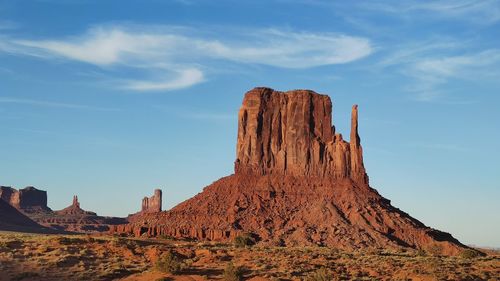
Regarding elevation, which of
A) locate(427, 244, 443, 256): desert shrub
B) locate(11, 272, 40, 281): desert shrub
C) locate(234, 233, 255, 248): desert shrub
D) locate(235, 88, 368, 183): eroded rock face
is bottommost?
locate(11, 272, 40, 281): desert shrub

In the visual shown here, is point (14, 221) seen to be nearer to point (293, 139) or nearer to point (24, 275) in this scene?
point (293, 139)

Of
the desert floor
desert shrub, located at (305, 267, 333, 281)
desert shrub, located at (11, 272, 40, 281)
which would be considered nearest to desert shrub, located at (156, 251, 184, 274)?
the desert floor

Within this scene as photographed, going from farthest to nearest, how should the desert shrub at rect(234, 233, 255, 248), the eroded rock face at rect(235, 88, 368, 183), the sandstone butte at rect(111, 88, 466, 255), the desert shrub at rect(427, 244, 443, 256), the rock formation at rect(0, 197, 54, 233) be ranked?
1. the rock formation at rect(0, 197, 54, 233)
2. the eroded rock face at rect(235, 88, 368, 183)
3. the sandstone butte at rect(111, 88, 466, 255)
4. the desert shrub at rect(427, 244, 443, 256)
5. the desert shrub at rect(234, 233, 255, 248)

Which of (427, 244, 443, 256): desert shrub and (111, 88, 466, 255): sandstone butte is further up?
(111, 88, 466, 255): sandstone butte

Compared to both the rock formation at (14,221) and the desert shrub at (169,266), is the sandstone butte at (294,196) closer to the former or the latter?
the desert shrub at (169,266)

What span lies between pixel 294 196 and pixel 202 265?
177 feet

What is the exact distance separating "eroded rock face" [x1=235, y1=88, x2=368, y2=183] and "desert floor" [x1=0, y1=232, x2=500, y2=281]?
48.6m

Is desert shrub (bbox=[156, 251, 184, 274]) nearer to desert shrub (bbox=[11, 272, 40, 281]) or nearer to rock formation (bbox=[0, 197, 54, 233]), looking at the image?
desert shrub (bbox=[11, 272, 40, 281])

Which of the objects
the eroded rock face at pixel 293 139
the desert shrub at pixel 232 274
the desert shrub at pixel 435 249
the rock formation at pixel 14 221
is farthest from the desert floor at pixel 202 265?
the rock formation at pixel 14 221

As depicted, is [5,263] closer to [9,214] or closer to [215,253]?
[215,253]

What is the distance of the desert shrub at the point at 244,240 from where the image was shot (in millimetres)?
81950

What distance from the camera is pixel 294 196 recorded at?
353 ft

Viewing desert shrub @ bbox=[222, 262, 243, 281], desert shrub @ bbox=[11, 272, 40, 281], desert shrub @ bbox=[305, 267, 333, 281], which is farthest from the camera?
desert shrub @ bbox=[11, 272, 40, 281]

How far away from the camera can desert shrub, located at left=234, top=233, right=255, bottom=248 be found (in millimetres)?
81950
